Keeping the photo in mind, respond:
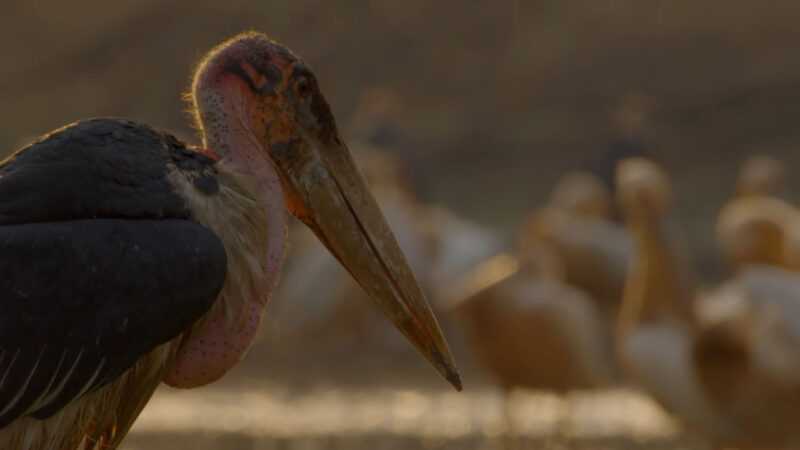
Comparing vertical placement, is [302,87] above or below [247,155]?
above

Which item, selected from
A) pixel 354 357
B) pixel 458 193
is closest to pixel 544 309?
A: pixel 354 357

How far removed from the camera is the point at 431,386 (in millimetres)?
9781

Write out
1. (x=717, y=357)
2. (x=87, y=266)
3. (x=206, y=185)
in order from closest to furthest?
(x=87, y=266), (x=206, y=185), (x=717, y=357)

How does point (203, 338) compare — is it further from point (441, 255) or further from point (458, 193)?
point (458, 193)

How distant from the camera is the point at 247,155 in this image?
315 cm

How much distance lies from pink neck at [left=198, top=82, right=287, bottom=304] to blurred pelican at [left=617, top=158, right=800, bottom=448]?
345cm

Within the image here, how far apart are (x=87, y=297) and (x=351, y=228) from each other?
688 millimetres

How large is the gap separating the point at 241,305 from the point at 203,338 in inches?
4.3

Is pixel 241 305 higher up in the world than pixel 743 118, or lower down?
lower down

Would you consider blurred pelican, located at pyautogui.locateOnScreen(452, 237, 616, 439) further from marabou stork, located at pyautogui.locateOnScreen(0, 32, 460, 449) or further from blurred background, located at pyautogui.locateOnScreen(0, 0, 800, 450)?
blurred background, located at pyautogui.locateOnScreen(0, 0, 800, 450)

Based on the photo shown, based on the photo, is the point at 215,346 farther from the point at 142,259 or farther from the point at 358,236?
the point at 358,236

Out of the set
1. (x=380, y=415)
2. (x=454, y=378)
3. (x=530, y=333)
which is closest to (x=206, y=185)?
(x=454, y=378)

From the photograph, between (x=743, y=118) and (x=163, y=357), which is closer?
(x=163, y=357)

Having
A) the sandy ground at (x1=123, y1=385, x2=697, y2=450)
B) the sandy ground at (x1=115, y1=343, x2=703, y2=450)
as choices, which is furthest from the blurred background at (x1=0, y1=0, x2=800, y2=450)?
the sandy ground at (x1=123, y1=385, x2=697, y2=450)
